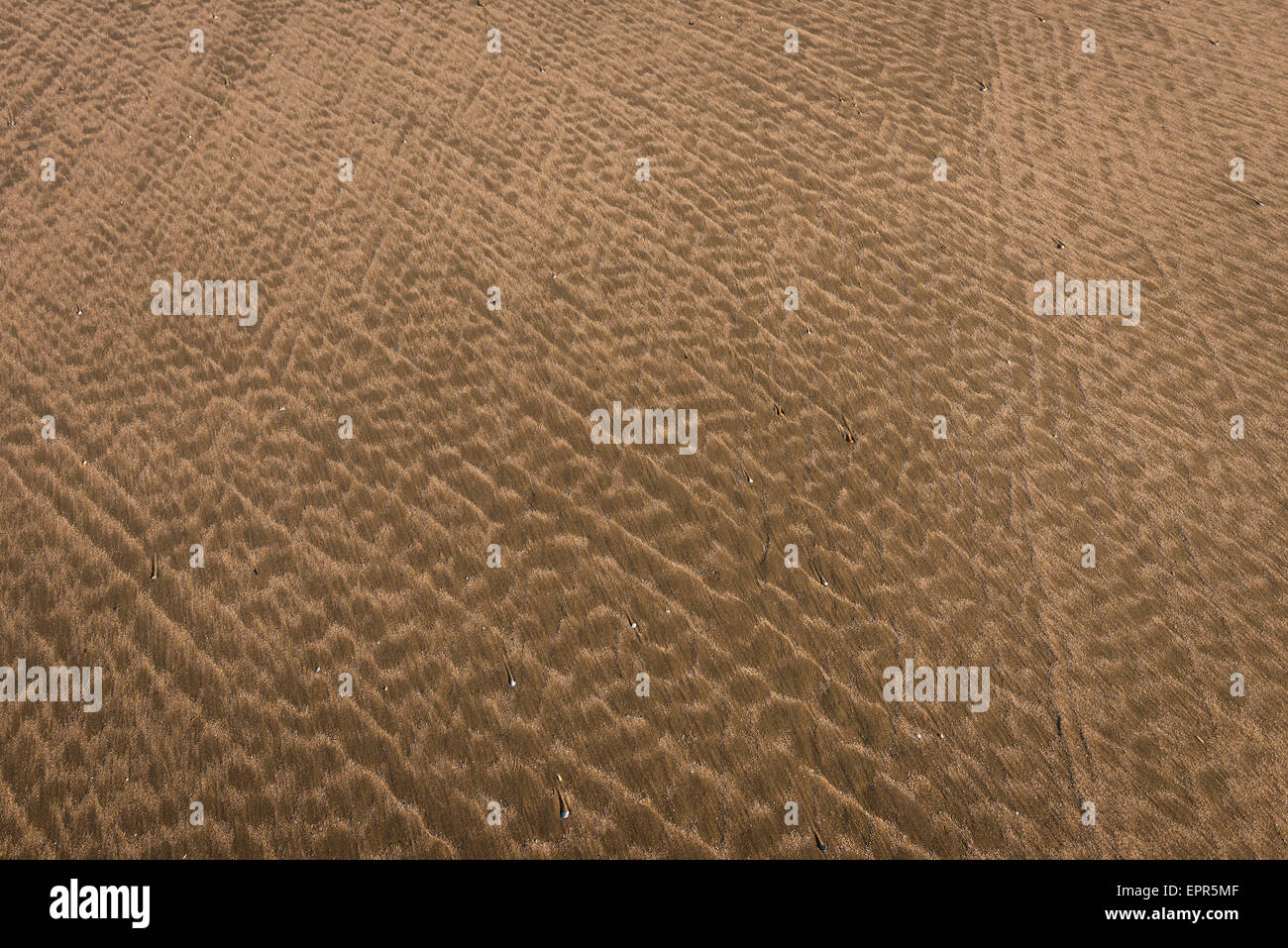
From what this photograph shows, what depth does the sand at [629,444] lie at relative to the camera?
3.25 meters

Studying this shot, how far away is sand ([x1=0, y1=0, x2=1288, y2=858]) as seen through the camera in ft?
10.7

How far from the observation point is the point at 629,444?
4270mm

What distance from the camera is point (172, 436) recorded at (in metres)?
4.29

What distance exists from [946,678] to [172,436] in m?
3.89

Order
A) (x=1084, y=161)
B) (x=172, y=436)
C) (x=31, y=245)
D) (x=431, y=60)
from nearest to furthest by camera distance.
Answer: (x=172, y=436), (x=31, y=245), (x=1084, y=161), (x=431, y=60)

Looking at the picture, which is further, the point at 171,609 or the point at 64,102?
the point at 64,102

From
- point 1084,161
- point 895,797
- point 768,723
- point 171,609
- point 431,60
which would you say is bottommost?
point 895,797

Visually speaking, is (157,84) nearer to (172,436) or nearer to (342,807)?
(172,436)

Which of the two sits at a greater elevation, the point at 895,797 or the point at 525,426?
the point at 525,426
